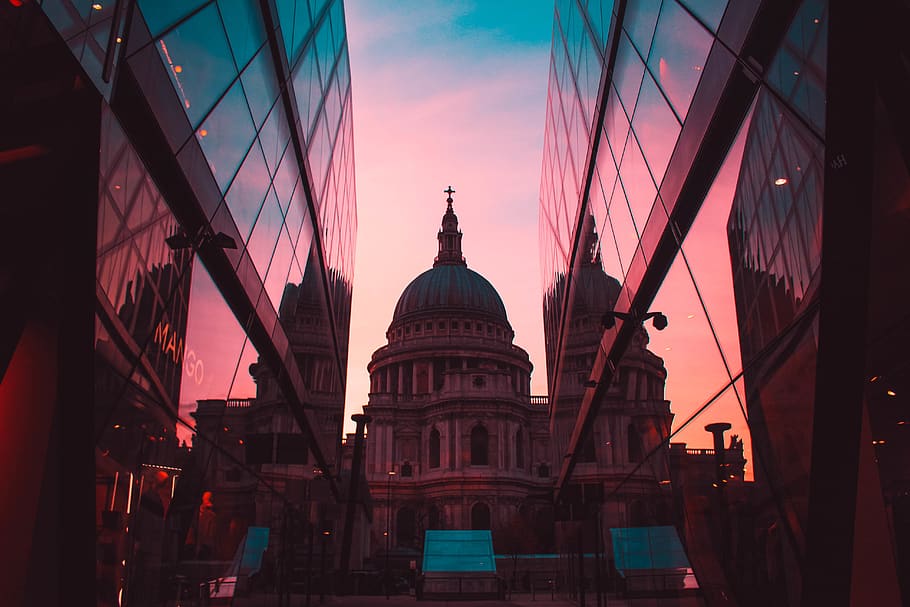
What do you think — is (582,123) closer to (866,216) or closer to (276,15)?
(276,15)

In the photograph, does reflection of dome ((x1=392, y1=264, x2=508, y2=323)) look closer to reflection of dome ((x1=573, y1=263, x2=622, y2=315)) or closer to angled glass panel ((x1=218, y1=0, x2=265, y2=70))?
reflection of dome ((x1=573, y1=263, x2=622, y2=315))

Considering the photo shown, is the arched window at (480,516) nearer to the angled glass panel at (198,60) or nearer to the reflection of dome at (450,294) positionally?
the reflection of dome at (450,294)

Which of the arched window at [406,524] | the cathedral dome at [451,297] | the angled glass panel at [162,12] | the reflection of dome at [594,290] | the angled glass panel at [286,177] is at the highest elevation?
the cathedral dome at [451,297]

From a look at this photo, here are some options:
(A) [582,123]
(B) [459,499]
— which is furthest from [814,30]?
(B) [459,499]

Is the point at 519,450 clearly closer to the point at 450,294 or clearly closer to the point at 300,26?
the point at 450,294

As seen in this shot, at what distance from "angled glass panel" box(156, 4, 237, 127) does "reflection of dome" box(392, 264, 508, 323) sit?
11046 cm

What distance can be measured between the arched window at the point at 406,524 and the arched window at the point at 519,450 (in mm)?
13947

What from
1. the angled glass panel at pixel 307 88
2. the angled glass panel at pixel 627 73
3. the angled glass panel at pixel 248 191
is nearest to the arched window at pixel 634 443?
the angled glass panel at pixel 627 73

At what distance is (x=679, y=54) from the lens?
8.16 metres

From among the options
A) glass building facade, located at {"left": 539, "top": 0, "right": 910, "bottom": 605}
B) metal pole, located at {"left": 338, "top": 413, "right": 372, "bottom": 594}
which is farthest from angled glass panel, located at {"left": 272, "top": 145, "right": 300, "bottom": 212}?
metal pole, located at {"left": 338, "top": 413, "right": 372, "bottom": 594}

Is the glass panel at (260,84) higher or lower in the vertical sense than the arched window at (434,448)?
lower

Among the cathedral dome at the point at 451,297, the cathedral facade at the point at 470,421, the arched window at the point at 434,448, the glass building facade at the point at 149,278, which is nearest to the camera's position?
the glass building facade at the point at 149,278

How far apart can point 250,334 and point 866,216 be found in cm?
1027

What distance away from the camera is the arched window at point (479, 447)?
297 ft
